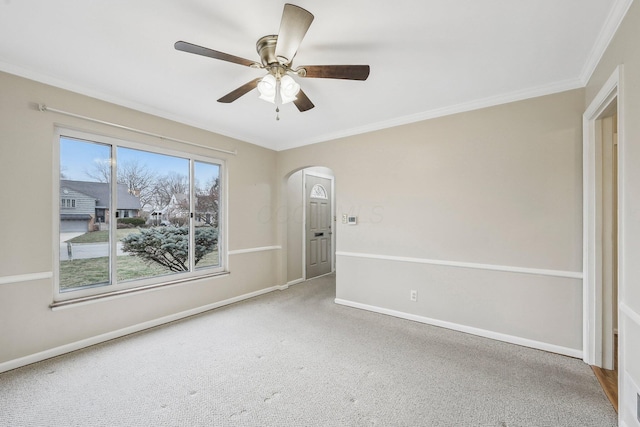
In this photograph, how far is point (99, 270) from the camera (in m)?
2.77

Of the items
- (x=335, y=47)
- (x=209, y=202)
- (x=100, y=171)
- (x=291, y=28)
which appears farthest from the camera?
(x=209, y=202)

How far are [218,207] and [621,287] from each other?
4.02 meters

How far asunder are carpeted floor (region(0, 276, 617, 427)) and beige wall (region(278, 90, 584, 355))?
37cm

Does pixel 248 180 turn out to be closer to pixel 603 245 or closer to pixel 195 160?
pixel 195 160

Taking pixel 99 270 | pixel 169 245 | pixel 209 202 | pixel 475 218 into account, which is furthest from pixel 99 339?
pixel 475 218

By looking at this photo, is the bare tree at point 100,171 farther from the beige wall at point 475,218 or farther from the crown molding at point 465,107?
the beige wall at point 475,218

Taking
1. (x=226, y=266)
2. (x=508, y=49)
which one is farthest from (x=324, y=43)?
(x=226, y=266)

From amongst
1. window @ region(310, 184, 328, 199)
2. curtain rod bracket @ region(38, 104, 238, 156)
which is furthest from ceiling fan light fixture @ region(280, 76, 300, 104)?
window @ region(310, 184, 328, 199)

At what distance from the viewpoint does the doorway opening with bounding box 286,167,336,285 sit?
4.96 metres

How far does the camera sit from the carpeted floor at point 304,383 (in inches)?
66.3

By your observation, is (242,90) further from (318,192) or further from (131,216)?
(318,192)

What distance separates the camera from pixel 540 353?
8.01 ft

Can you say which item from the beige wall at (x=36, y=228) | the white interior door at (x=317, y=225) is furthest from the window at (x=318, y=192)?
the beige wall at (x=36, y=228)

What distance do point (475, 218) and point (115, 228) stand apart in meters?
3.88
